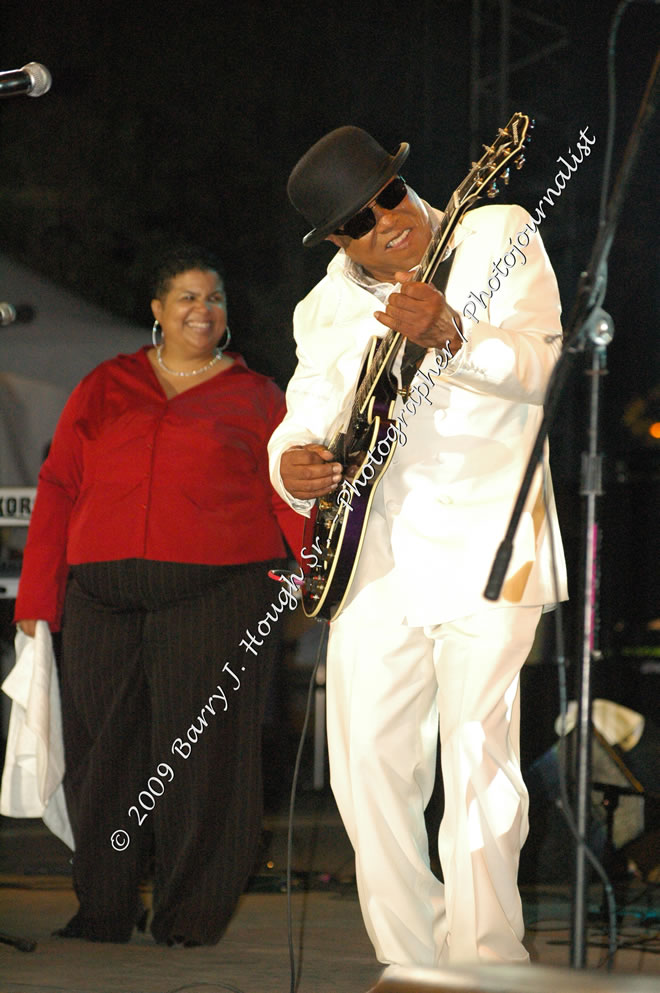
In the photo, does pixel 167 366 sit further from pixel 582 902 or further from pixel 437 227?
pixel 582 902

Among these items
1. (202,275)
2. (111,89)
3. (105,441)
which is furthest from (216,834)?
(111,89)

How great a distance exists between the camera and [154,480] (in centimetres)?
324

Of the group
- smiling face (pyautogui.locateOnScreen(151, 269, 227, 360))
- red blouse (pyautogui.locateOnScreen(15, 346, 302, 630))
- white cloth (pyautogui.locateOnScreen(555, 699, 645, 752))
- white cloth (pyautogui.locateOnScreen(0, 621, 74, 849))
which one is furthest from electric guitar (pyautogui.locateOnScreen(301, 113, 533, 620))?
white cloth (pyautogui.locateOnScreen(555, 699, 645, 752))

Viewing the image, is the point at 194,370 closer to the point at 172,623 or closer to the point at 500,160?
the point at 172,623

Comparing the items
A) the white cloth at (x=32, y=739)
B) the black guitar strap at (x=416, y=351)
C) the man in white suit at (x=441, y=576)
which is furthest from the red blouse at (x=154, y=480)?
the black guitar strap at (x=416, y=351)

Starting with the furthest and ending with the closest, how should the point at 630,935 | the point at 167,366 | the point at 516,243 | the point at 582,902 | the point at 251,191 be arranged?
the point at 251,191 → the point at 167,366 → the point at 630,935 → the point at 516,243 → the point at 582,902

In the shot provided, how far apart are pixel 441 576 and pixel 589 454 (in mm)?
480

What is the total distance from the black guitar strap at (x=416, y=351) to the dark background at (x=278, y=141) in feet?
5.17

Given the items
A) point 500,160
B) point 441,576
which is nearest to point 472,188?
point 500,160

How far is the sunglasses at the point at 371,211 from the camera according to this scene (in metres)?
2.45

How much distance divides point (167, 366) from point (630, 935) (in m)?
1.96

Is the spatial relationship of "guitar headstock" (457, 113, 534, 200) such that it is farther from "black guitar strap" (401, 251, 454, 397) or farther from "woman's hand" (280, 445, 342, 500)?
"woman's hand" (280, 445, 342, 500)

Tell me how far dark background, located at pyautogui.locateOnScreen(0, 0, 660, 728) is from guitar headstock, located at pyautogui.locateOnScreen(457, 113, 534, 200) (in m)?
1.56

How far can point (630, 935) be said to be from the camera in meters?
3.20
